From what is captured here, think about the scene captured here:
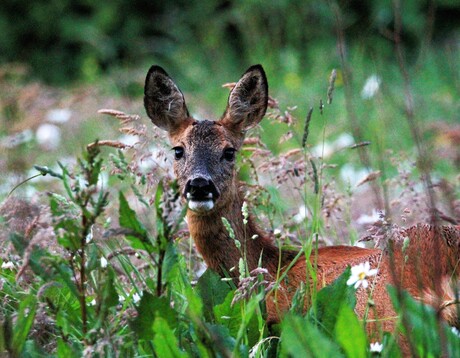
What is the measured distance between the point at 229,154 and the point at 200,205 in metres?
0.51

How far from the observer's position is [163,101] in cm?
467

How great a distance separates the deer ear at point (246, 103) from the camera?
15.2 ft

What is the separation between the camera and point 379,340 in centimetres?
331

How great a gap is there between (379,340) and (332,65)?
657 cm

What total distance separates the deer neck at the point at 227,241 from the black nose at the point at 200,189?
12cm

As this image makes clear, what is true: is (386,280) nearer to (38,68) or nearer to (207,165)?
(207,165)

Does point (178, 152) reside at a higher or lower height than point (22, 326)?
higher

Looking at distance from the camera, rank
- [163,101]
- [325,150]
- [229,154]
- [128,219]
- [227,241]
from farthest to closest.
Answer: [325,150]
[163,101]
[229,154]
[227,241]
[128,219]

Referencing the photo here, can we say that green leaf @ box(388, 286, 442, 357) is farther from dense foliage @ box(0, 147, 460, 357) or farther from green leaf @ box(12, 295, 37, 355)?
green leaf @ box(12, 295, 37, 355)

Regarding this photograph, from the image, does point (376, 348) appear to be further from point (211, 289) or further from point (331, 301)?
point (211, 289)

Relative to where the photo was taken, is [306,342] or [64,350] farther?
[64,350]

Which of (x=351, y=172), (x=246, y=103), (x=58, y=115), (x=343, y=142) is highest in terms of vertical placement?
(x=58, y=115)

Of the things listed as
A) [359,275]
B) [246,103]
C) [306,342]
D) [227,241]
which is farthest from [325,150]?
[306,342]

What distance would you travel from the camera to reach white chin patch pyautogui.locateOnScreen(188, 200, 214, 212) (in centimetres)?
400
